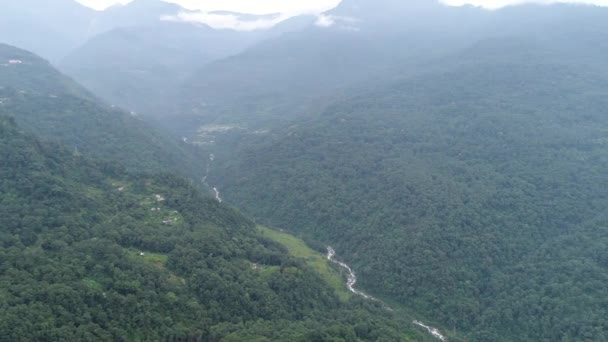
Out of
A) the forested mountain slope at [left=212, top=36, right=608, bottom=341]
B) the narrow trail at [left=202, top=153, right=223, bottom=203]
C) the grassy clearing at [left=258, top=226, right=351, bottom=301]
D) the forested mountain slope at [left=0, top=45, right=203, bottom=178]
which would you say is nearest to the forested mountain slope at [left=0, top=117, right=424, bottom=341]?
the grassy clearing at [left=258, top=226, right=351, bottom=301]

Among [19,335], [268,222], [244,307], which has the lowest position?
[268,222]

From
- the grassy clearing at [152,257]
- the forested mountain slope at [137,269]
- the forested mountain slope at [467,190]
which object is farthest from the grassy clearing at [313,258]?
the grassy clearing at [152,257]

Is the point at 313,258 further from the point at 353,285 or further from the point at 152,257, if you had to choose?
the point at 152,257

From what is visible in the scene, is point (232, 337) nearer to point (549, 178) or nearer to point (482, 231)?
point (482, 231)

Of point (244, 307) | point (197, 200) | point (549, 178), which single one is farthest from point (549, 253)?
point (197, 200)

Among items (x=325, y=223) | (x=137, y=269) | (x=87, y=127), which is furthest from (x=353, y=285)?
(x=87, y=127)
